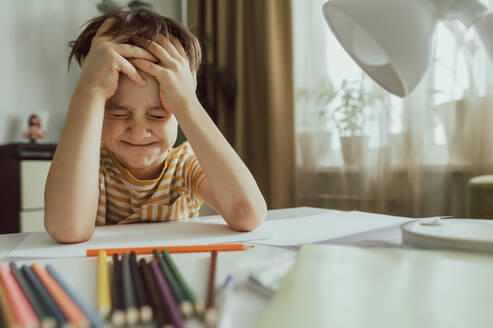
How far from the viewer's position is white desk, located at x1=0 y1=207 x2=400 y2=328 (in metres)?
0.25

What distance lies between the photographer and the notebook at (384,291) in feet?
0.70

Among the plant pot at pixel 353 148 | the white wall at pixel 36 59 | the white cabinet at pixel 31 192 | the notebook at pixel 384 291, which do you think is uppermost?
the white wall at pixel 36 59

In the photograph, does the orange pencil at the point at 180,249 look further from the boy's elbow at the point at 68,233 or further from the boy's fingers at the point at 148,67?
the boy's fingers at the point at 148,67

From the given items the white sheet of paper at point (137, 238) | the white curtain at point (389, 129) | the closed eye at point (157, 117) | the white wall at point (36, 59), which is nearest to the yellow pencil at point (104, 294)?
the white sheet of paper at point (137, 238)

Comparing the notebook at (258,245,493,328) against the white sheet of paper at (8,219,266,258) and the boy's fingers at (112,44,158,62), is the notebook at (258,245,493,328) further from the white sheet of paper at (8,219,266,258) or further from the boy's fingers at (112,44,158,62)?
the boy's fingers at (112,44,158,62)

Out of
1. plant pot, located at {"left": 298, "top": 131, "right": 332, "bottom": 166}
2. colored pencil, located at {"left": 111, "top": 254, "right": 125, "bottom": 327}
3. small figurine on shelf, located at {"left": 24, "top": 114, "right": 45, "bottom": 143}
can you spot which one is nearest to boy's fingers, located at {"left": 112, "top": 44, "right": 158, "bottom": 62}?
colored pencil, located at {"left": 111, "top": 254, "right": 125, "bottom": 327}

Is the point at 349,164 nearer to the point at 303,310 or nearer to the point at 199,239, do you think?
the point at 199,239

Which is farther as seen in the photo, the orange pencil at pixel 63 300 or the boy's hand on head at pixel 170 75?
the boy's hand on head at pixel 170 75

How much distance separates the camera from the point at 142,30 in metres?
0.67

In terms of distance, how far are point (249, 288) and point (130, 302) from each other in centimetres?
9

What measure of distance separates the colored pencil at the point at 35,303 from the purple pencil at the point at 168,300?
59 millimetres

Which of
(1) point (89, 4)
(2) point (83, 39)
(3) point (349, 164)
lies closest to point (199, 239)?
(2) point (83, 39)

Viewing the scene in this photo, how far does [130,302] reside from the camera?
231 millimetres

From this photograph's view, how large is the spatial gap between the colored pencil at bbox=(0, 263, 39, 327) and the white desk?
41 mm
